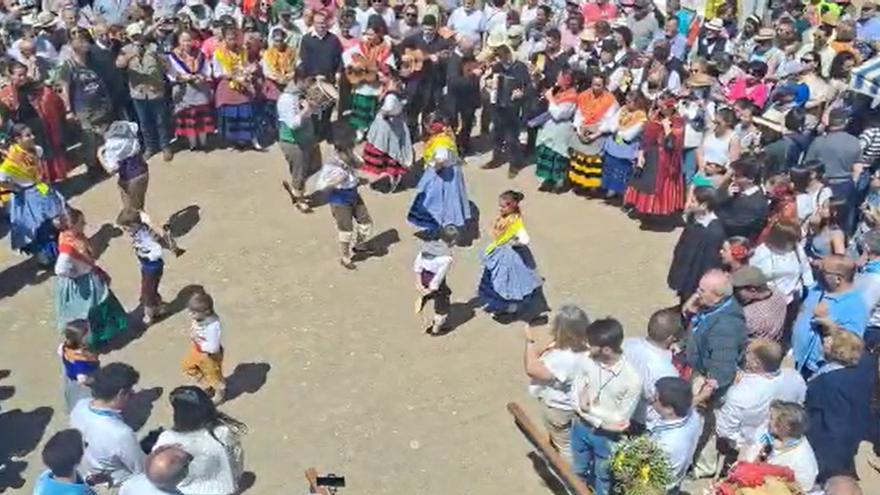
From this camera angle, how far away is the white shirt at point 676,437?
7137 mm

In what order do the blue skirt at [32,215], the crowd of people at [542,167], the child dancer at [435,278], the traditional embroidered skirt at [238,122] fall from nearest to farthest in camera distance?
1. the crowd of people at [542,167]
2. the child dancer at [435,278]
3. the blue skirt at [32,215]
4. the traditional embroidered skirt at [238,122]

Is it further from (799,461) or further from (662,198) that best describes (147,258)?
(799,461)

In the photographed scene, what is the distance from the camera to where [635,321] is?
11.0 metres

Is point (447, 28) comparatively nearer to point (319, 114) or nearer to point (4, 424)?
point (319, 114)

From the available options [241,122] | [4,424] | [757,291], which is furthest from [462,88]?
[4,424]

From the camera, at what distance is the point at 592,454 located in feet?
25.5

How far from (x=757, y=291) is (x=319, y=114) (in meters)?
6.95

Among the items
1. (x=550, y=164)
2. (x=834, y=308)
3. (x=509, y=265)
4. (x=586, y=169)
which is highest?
(x=834, y=308)

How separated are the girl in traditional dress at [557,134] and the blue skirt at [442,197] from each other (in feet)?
4.92

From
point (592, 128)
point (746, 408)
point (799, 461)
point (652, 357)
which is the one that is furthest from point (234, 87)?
point (799, 461)

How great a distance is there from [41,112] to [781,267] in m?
Answer: 8.45

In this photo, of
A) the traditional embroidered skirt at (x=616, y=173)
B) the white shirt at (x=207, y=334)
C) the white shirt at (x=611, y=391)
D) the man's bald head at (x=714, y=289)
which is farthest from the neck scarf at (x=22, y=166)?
the man's bald head at (x=714, y=289)

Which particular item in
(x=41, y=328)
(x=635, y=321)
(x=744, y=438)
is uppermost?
(x=744, y=438)

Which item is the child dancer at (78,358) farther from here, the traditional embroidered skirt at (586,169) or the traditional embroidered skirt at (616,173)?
the traditional embroidered skirt at (616,173)
